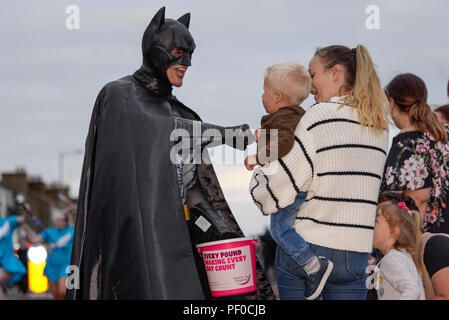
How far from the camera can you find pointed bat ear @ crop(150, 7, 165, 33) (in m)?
4.27

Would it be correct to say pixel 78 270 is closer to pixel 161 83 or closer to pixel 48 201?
pixel 161 83

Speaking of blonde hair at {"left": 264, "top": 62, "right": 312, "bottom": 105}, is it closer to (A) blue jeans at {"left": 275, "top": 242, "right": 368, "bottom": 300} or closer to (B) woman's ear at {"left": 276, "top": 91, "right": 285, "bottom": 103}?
(B) woman's ear at {"left": 276, "top": 91, "right": 285, "bottom": 103}

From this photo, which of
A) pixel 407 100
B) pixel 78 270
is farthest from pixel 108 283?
pixel 407 100

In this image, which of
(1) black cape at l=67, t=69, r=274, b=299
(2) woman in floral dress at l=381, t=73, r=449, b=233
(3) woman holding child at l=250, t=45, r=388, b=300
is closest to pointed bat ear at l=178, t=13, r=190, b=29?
(1) black cape at l=67, t=69, r=274, b=299

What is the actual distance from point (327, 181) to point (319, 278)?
482mm

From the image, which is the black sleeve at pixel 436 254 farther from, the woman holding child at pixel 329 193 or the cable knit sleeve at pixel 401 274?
the woman holding child at pixel 329 193

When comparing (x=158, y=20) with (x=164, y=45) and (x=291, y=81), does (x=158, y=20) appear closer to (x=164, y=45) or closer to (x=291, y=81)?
(x=164, y=45)

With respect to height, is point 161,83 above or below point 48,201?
above

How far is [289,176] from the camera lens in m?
3.50

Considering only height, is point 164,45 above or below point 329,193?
above

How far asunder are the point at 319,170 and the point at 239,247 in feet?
2.18

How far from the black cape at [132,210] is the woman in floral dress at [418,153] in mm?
1229

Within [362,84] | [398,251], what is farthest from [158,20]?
[398,251]

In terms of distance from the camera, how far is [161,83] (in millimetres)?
4348
